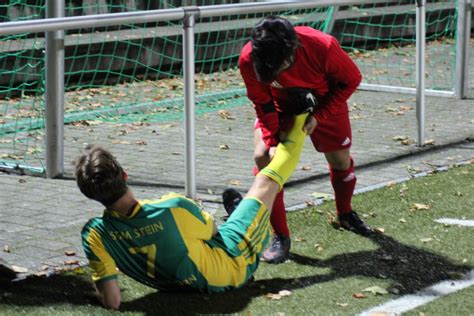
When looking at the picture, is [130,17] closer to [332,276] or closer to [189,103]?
[189,103]

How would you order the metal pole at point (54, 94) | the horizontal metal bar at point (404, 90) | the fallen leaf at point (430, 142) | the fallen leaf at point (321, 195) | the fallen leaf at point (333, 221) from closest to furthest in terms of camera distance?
the fallen leaf at point (333, 221)
the fallen leaf at point (321, 195)
the metal pole at point (54, 94)
the fallen leaf at point (430, 142)
the horizontal metal bar at point (404, 90)

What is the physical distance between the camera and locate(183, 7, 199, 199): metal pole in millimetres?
7547

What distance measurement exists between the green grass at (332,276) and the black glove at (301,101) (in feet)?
2.74

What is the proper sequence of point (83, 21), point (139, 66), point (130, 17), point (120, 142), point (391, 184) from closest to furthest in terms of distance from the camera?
1. point (83, 21)
2. point (130, 17)
3. point (391, 184)
4. point (120, 142)
5. point (139, 66)

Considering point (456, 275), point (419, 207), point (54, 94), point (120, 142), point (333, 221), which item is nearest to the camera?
point (456, 275)

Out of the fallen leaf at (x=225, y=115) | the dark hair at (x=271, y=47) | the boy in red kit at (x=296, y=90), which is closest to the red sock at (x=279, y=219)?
the boy in red kit at (x=296, y=90)

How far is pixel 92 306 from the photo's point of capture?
524 centimetres

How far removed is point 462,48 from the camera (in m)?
12.2

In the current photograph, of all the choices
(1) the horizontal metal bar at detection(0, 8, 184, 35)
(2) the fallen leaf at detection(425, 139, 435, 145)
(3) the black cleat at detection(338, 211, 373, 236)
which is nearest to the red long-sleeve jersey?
(3) the black cleat at detection(338, 211, 373, 236)

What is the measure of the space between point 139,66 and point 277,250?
7.95 m

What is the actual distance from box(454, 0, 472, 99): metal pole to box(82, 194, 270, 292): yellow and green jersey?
7.23m

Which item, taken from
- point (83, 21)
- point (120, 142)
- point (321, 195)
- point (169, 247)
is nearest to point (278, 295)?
point (169, 247)

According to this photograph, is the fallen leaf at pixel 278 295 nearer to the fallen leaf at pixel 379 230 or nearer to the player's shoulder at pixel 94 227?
the player's shoulder at pixel 94 227

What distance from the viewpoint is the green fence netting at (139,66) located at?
1120 cm
